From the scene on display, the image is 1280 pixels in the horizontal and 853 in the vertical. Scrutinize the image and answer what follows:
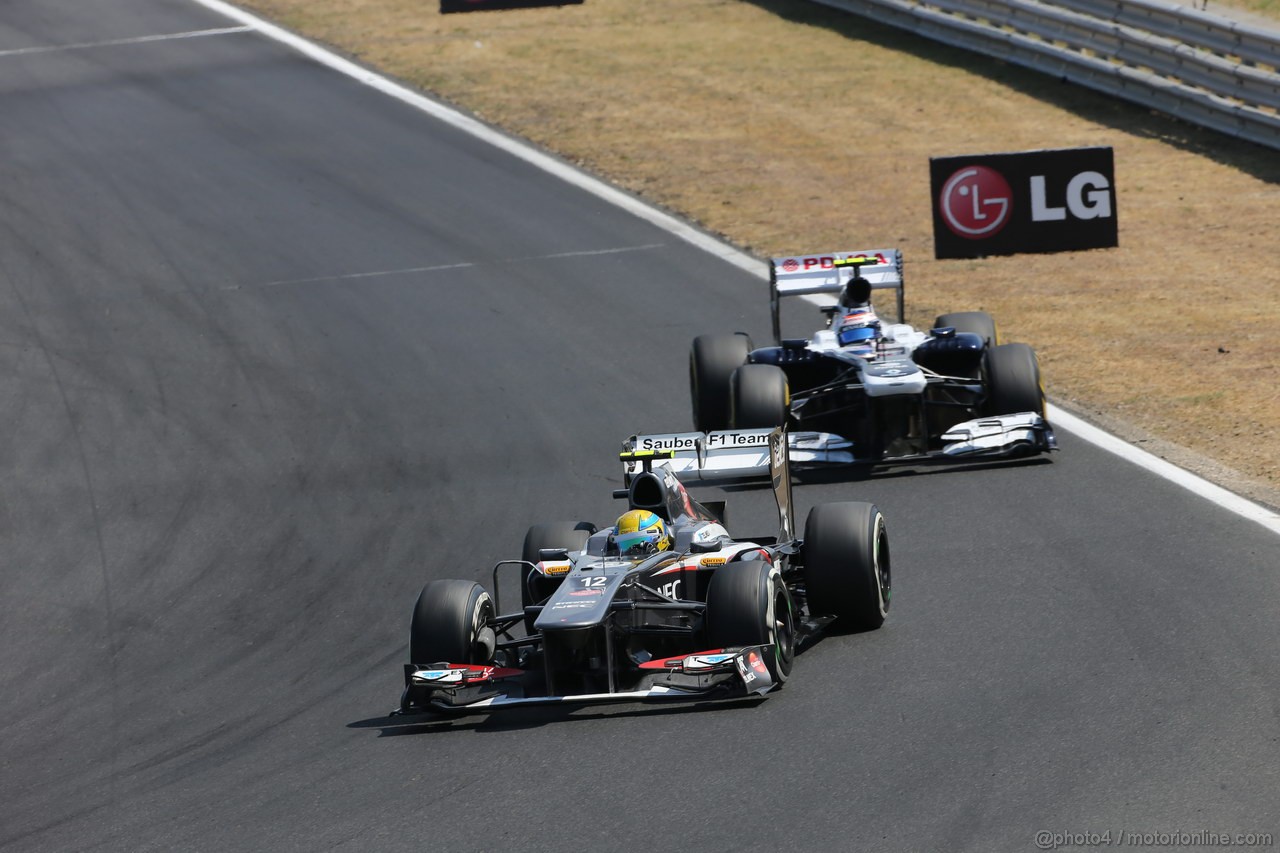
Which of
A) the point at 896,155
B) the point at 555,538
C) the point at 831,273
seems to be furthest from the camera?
the point at 896,155

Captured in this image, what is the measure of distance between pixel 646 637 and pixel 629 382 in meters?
7.53

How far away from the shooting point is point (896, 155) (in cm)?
2605

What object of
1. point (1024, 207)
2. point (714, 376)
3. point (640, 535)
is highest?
point (1024, 207)

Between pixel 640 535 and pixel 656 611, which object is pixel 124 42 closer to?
pixel 640 535

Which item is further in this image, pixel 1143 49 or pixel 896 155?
pixel 1143 49

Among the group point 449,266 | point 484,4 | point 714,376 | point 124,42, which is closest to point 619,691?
point 714,376

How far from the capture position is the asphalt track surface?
28.0ft

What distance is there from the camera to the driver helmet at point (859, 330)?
1500 cm

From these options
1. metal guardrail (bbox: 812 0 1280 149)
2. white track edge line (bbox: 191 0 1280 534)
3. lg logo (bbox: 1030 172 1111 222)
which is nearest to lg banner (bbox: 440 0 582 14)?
white track edge line (bbox: 191 0 1280 534)

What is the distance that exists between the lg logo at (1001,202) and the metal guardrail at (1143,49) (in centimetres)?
572

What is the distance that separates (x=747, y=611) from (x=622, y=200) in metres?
15.3

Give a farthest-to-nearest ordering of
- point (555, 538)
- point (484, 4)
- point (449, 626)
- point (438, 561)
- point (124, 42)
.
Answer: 1. point (124, 42)
2. point (484, 4)
3. point (438, 561)
4. point (555, 538)
5. point (449, 626)

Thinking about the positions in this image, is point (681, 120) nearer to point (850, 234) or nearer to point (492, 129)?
point (492, 129)

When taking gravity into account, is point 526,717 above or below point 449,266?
below
